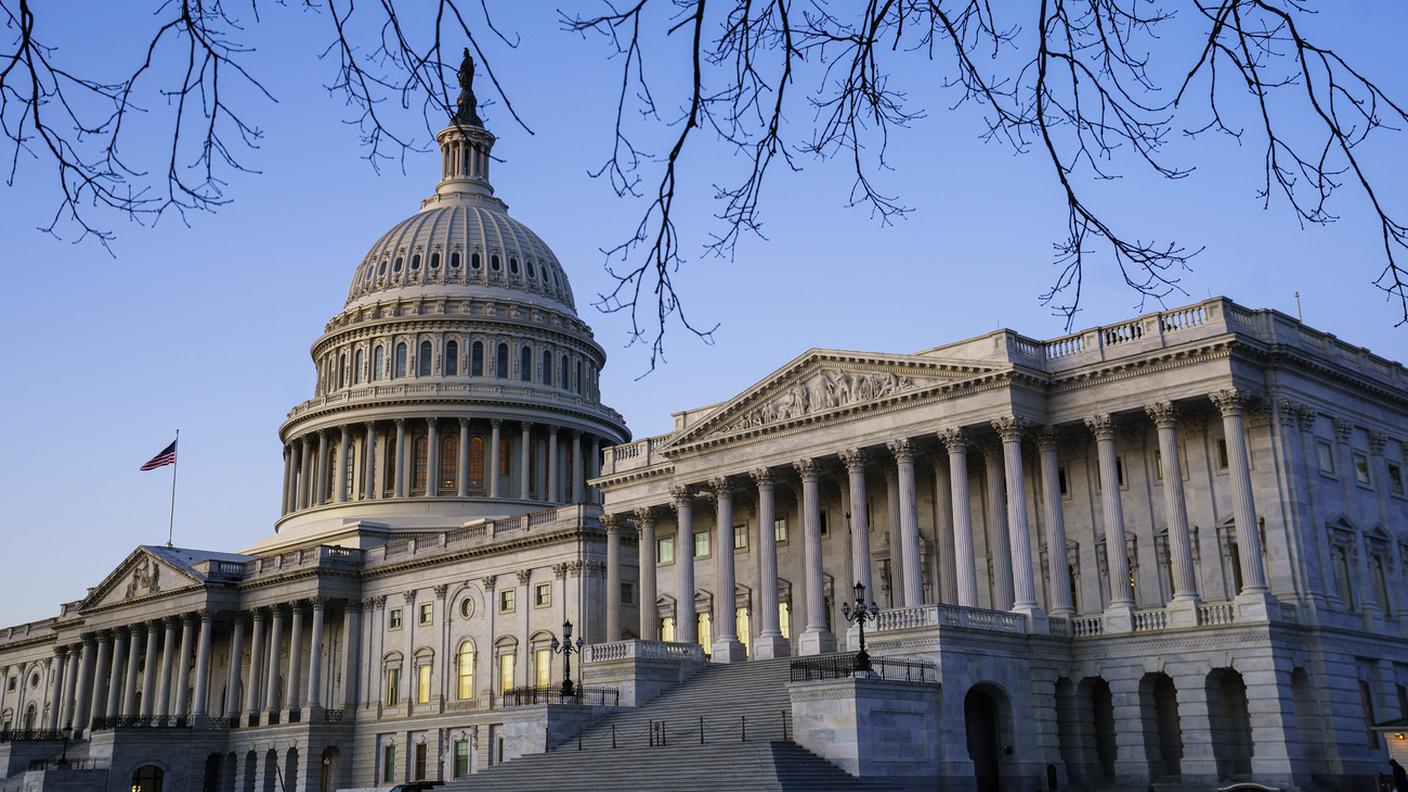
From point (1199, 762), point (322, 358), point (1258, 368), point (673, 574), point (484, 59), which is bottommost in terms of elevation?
point (1199, 762)

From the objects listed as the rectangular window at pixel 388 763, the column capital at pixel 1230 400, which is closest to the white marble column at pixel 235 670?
the rectangular window at pixel 388 763

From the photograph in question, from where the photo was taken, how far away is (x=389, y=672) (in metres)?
88.8

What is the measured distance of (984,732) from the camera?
52094mm

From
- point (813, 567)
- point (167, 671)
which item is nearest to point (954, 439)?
point (813, 567)

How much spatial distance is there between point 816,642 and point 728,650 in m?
5.53

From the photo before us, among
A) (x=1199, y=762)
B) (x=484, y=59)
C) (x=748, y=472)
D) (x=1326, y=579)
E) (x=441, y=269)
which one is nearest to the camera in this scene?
(x=484, y=59)

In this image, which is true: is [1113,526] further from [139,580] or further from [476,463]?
[139,580]

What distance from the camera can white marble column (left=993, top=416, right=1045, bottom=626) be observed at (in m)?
53.5

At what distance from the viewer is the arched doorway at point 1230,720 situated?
49031 millimetres

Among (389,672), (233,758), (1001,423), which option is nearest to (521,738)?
(1001,423)

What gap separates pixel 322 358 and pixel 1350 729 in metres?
90.4

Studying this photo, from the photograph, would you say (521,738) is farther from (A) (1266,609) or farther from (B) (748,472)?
(A) (1266,609)

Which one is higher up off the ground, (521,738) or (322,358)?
(322,358)

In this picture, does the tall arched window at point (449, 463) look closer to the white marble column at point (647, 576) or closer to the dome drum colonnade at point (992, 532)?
the white marble column at point (647, 576)
